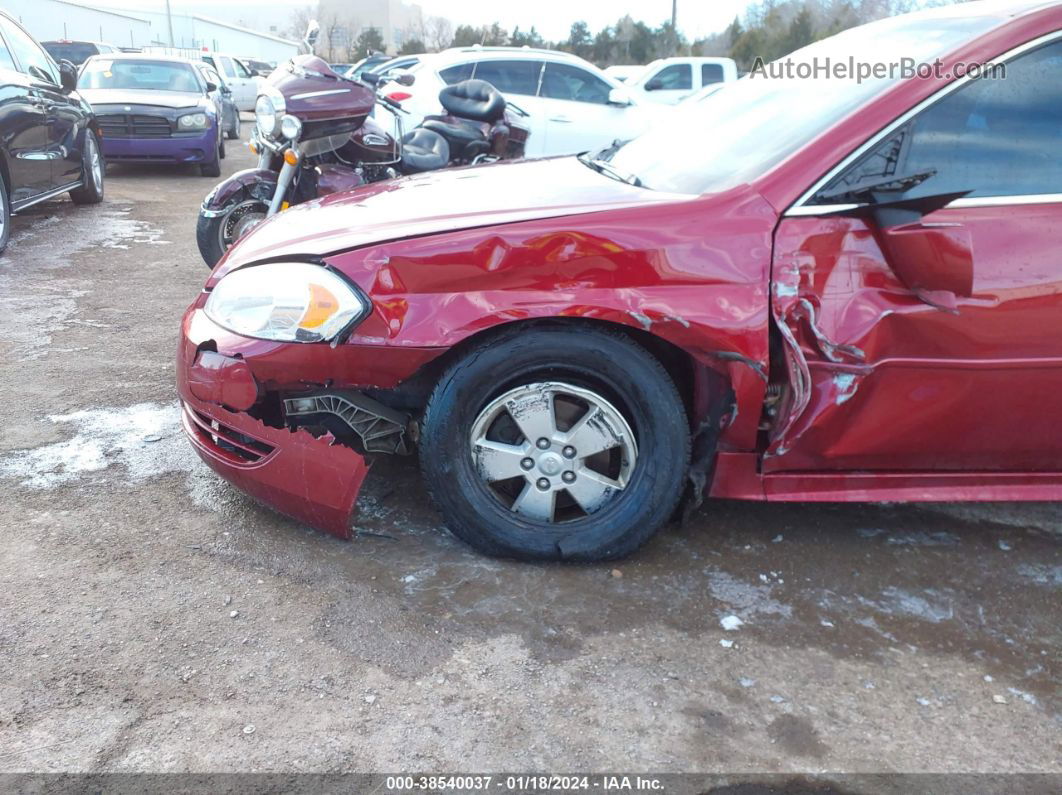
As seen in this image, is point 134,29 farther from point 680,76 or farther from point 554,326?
point 554,326

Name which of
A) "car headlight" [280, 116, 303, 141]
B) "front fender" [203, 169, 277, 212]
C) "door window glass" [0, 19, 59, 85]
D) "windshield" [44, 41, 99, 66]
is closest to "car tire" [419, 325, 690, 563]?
"car headlight" [280, 116, 303, 141]

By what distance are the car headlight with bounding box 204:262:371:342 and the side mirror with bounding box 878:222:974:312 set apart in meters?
1.49

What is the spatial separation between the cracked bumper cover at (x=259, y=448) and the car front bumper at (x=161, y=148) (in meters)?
9.42

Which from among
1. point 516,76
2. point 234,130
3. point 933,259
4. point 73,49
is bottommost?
point 234,130

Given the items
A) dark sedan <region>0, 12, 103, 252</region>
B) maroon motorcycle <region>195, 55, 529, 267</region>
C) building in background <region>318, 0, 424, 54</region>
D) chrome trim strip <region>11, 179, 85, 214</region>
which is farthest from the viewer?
building in background <region>318, 0, 424, 54</region>

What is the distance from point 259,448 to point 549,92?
26.8 feet

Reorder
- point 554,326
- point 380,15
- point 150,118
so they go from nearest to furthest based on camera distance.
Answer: point 554,326 < point 150,118 < point 380,15

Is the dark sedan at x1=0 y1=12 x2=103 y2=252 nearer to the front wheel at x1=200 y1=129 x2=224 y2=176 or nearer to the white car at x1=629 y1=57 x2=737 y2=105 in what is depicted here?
the front wheel at x1=200 y1=129 x2=224 y2=176

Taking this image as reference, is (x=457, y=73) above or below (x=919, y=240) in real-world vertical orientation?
above

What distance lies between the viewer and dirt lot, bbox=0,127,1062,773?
85.7 inches

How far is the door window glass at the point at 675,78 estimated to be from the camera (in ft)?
55.1

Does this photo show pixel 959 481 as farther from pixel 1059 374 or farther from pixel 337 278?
pixel 337 278

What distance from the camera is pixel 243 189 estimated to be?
590 centimetres

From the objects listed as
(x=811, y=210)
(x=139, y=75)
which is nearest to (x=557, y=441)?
(x=811, y=210)
